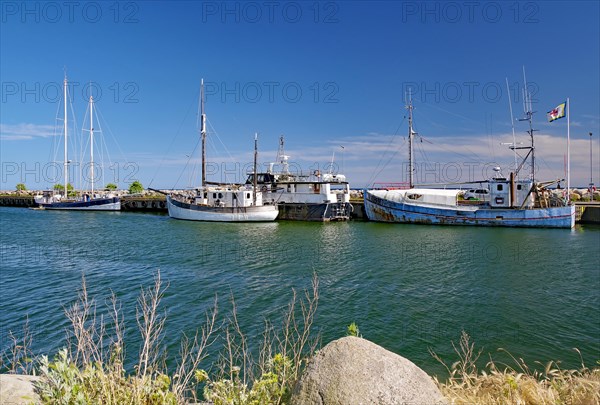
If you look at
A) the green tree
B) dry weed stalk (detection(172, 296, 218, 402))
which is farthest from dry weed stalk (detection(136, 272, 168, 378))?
the green tree

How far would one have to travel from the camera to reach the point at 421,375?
Result: 3.15 meters

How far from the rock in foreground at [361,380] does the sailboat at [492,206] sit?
123ft

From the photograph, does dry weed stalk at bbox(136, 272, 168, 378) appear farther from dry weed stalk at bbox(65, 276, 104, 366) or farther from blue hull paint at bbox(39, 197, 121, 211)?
blue hull paint at bbox(39, 197, 121, 211)

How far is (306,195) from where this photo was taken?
146 feet

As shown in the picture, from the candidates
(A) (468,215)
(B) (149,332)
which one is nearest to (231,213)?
(A) (468,215)

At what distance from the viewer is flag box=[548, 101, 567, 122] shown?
116ft

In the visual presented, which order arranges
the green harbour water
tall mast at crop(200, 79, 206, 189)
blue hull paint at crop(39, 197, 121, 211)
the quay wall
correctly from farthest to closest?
blue hull paint at crop(39, 197, 121, 211) → tall mast at crop(200, 79, 206, 189) → the quay wall → the green harbour water

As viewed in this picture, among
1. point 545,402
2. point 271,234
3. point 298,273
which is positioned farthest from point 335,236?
point 545,402

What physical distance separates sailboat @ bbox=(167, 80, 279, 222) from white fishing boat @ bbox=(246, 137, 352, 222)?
169 cm

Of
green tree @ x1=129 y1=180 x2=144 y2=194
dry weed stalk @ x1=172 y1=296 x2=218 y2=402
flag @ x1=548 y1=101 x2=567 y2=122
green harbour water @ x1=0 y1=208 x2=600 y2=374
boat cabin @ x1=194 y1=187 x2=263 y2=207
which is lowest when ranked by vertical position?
green harbour water @ x1=0 y1=208 x2=600 y2=374

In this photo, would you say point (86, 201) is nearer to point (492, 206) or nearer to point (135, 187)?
point (135, 187)

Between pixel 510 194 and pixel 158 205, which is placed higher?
pixel 510 194

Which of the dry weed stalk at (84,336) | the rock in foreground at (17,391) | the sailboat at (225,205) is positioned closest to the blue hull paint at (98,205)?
the sailboat at (225,205)

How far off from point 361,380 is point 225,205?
42.5 metres
